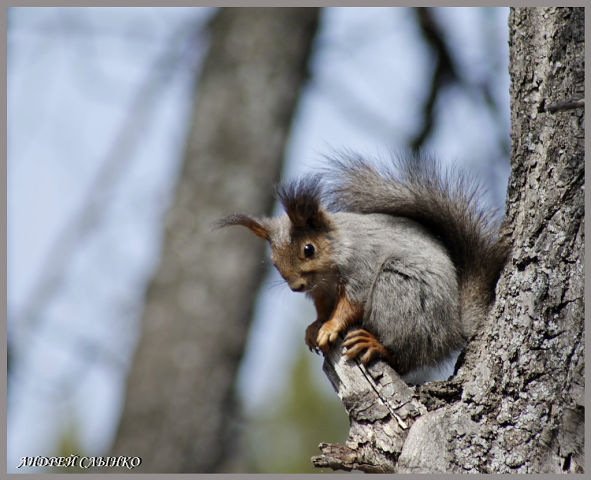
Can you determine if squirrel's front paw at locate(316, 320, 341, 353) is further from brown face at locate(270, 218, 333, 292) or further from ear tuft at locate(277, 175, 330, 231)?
ear tuft at locate(277, 175, 330, 231)

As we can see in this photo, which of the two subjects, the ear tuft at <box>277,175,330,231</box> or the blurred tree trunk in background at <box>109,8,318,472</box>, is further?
the blurred tree trunk in background at <box>109,8,318,472</box>

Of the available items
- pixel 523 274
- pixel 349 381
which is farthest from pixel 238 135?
pixel 523 274

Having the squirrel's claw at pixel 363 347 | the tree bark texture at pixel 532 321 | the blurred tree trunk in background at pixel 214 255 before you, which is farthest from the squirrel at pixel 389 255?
the blurred tree trunk in background at pixel 214 255

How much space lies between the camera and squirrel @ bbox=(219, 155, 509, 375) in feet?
6.71

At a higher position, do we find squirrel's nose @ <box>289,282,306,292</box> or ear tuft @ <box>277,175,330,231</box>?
ear tuft @ <box>277,175,330,231</box>

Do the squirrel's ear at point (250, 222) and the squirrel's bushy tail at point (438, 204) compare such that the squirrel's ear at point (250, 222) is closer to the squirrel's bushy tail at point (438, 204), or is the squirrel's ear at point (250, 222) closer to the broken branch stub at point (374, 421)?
the squirrel's bushy tail at point (438, 204)

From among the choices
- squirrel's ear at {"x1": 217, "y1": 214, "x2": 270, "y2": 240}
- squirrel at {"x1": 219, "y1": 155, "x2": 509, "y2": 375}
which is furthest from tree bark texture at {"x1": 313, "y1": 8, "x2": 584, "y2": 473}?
squirrel's ear at {"x1": 217, "y1": 214, "x2": 270, "y2": 240}

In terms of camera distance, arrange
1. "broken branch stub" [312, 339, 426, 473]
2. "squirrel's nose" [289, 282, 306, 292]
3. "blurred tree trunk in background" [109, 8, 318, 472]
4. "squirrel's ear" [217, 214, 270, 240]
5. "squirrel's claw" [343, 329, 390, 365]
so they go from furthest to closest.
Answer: "blurred tree trunk in background" [109, 8, 318, 472], "squirrel's ear" [217, 214, 270, 240], "squirrel's nose" [289, 282, 306, 292], "squirrel's claw" [343, 329, 390, 365], "broken branch stub" [312, 339, 426, 473]

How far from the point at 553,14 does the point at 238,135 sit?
246cm

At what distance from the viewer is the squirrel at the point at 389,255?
2.04 metres

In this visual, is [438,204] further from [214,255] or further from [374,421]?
[214,255]

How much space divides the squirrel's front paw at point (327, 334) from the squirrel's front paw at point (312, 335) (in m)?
0.13

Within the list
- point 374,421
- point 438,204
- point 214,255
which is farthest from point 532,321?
point 214,255

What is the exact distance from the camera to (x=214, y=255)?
3.81 meters
